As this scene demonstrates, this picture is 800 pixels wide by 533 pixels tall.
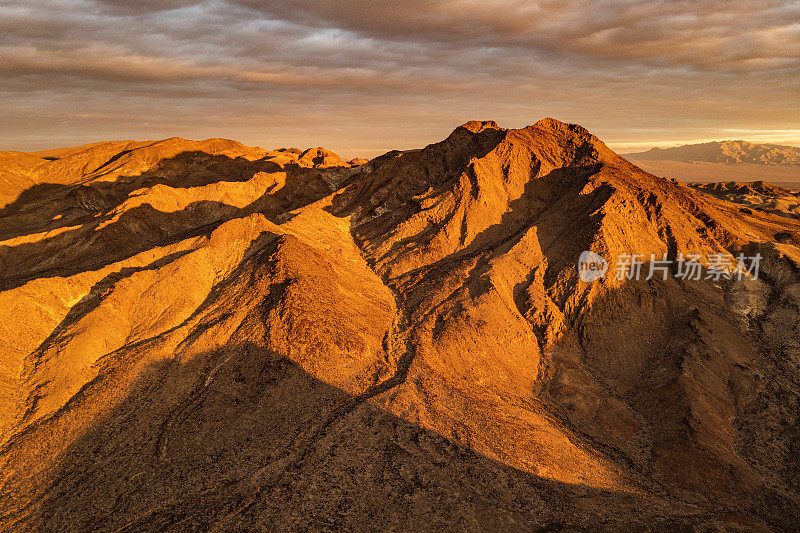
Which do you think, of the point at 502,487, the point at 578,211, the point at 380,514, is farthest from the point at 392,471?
the point at 578,211

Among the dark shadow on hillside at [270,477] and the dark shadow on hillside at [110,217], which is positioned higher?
the dark shadow on hillside at [110,217]

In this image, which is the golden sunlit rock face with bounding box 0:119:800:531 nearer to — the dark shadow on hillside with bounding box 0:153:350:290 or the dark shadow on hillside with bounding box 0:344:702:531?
the dark shadow on hillside with bounding box 0:344:702:531

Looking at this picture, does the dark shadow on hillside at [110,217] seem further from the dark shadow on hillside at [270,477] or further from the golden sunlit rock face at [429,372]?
the dark shadow on hillside at [270,477]

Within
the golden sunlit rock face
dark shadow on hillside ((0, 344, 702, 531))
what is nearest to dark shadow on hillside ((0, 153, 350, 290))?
the golden sunlit rock face

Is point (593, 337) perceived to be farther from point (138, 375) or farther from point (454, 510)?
point (138, 375)

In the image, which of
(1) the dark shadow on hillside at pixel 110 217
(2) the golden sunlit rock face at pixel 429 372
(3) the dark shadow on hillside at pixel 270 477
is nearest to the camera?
(3) the dark shadow on hillside at pixel 270 477

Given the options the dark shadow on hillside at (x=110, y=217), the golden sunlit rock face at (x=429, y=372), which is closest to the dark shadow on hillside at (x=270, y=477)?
the golden sunlit rock face at (x=429, y=372)

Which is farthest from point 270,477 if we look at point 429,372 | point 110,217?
point 110,217

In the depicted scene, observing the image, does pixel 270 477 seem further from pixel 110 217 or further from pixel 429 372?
pixel 110 217
